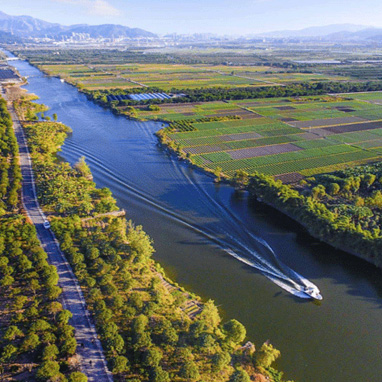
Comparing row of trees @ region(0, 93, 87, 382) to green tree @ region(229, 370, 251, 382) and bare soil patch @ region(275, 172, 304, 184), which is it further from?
bare soil patch @ region(275, 172, 304, 184)

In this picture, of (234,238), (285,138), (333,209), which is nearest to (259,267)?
(234,238)

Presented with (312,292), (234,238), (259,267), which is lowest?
(312,292)

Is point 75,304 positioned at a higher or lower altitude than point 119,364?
higher

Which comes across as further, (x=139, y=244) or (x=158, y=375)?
(x=139, y=244)

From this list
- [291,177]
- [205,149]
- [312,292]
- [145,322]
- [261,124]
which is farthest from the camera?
[261,124]

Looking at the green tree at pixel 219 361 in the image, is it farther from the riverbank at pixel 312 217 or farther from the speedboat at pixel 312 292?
the riverbank at pixel 312 217

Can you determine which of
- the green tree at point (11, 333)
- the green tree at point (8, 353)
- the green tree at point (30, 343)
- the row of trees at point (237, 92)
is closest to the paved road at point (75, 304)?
the green tree at point (30, 343)

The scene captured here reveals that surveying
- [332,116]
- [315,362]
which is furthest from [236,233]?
[332,116]

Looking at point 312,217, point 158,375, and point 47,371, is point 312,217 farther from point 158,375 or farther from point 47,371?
point 47,371

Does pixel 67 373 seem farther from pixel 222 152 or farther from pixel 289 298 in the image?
pixel 222 152
